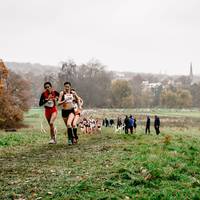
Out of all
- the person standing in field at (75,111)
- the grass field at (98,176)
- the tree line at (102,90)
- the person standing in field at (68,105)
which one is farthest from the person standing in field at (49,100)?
the tree line at (102,90)

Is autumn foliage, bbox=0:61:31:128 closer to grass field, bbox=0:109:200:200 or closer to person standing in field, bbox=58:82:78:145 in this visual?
person standing in field, bbox=58:82:78:145

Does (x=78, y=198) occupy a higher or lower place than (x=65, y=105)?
lower

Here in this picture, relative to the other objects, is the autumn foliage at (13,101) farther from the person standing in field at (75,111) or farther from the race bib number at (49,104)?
the race bib number at (49,104)

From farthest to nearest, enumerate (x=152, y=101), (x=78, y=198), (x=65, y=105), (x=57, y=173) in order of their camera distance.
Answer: (x=152, y=101) → (x=65, y=105) → (x=57, y=173) → (x=78, y=198)

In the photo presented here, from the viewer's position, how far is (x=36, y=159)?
10.6 meters

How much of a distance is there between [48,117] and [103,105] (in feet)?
426

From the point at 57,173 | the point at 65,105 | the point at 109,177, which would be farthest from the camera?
the point at 65,105

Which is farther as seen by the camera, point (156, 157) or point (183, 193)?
point (156, 157)

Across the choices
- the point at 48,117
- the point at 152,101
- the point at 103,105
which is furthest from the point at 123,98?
the point at 48,117

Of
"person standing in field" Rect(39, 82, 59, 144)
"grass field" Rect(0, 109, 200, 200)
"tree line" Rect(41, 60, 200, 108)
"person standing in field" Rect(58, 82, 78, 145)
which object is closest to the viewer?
"grass field" Rect(0, 109, 200, 200)

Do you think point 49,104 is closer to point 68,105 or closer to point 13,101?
point 68,105

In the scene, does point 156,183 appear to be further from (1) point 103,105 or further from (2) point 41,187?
(1) point 103,105

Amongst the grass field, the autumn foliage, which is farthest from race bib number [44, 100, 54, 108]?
the autumn foliage

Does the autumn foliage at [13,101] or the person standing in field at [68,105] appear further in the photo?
the autumn foliage at [13,101]
